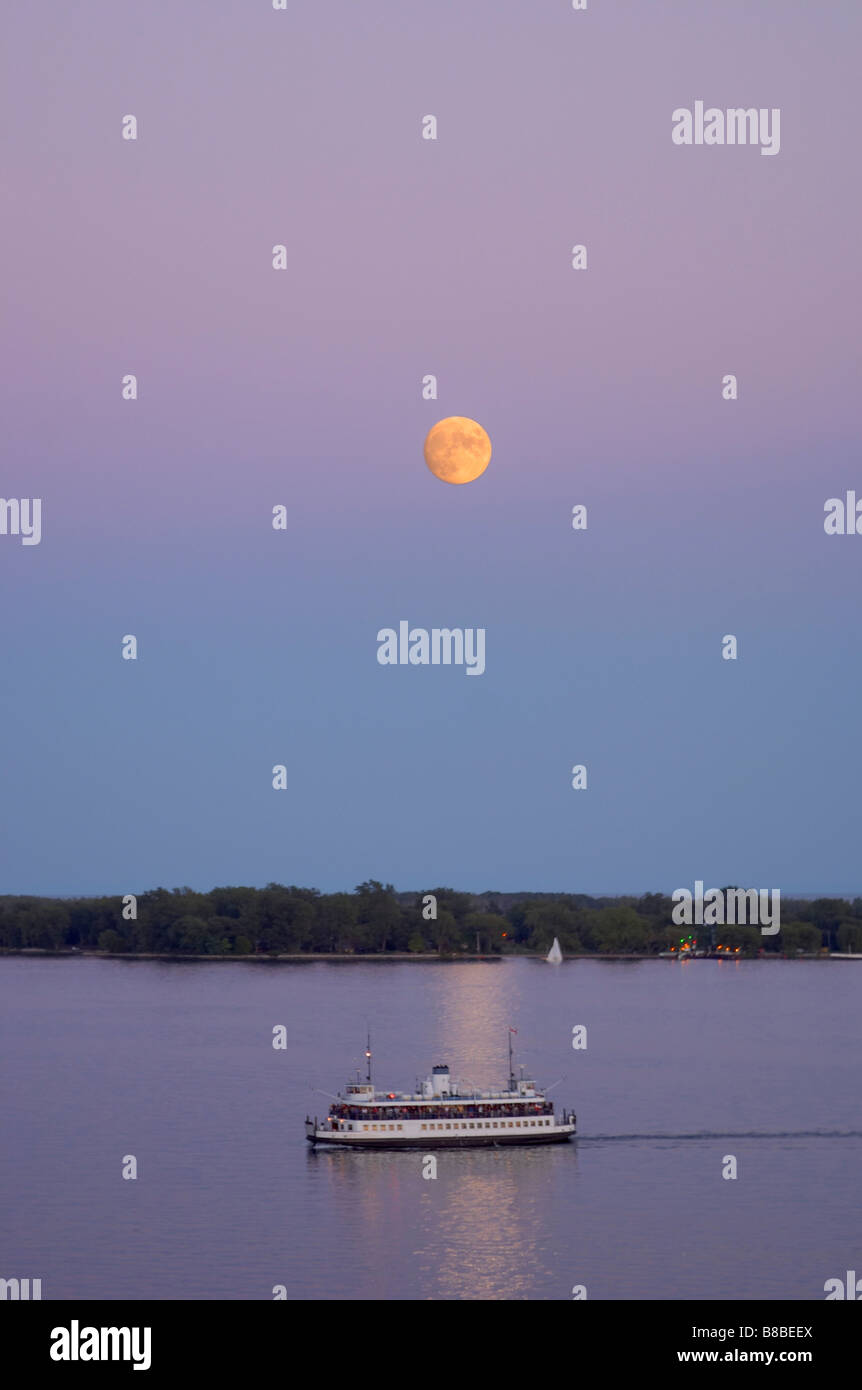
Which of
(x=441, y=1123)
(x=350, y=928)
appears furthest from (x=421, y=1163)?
(x=350, y=928)

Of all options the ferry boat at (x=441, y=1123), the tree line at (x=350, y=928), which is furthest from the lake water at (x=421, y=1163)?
the tree line at (x=350, y=928)

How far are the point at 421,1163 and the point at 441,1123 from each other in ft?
5.58

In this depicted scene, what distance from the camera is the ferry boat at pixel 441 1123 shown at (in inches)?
1433

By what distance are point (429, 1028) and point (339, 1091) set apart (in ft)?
50.1

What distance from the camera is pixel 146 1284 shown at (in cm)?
2483

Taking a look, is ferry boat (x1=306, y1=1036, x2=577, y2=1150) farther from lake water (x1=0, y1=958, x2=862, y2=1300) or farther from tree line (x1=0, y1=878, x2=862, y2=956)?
tree line (x1=0, y1=878, x2=862, y2=956)

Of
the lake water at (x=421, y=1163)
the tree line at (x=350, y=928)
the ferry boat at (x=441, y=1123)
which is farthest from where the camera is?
the tree line at (x=350, y=928)

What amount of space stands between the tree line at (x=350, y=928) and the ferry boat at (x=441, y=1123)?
70.2m

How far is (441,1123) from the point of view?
3662 cm

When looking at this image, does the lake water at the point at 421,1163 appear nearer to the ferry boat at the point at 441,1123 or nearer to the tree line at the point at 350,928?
the ferry boat at the point at 441,1123

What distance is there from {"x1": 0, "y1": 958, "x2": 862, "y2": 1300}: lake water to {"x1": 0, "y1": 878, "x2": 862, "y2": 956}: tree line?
39901mm

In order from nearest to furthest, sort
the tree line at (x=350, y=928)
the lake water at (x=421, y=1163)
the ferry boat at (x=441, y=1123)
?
the lake water at (x=421, y=1163) < the ferry boat at (x=441, y=1123) < the tree line at (x=350, y=928)

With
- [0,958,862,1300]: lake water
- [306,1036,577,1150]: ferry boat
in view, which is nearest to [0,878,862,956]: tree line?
[0,958,862,1300]: lake water

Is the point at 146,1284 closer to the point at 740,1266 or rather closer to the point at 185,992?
the point at 740,1266
